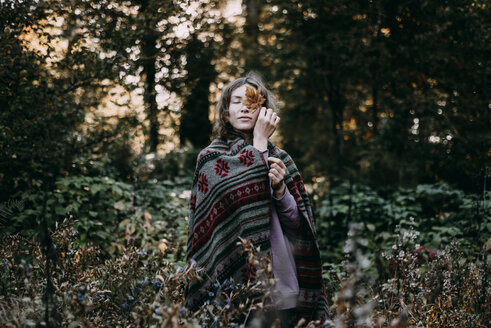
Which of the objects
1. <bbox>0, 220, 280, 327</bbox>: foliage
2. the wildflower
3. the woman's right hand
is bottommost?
<bbox>0, 220, 280, 327</bbox>: foliage

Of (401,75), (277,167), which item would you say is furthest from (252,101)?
(401,75)

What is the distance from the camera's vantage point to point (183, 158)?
293 inches

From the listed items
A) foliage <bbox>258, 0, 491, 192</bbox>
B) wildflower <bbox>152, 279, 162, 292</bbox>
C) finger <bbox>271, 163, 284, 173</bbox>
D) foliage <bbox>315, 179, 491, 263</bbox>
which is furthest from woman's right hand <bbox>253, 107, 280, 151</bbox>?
foliage <bbox>258, 0, 491, 192</bbox>

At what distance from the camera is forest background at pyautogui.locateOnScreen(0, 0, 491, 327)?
211 cm

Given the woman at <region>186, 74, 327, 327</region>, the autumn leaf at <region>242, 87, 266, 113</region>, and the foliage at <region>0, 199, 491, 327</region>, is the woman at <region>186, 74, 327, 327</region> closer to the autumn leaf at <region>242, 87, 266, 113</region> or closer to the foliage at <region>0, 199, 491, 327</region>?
the autumn leaf at <region>242, 87, 266, 113</region>

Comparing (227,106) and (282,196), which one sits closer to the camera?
(282,196)

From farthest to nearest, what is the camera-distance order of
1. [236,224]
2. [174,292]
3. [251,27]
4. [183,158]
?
[251,27], [183,158], [236,224], [174,292]

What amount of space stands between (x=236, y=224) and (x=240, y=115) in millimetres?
661

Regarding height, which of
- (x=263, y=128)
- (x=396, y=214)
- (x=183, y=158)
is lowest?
(x=396, y=214)

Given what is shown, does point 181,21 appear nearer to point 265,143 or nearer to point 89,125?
point 89,125

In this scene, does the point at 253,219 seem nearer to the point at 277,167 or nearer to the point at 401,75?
the point at 277,167

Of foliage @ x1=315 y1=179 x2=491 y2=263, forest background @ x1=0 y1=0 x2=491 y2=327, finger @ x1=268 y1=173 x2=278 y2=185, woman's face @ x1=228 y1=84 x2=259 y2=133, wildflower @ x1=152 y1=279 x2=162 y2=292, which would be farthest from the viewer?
foliage @ x1=315 y1=179 x2=491 y2=263

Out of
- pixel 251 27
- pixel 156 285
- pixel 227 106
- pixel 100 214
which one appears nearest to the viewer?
pixel 156 285

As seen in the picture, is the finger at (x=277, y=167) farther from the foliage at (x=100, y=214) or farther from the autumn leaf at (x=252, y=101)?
the foliage at (x=100, y=214)
